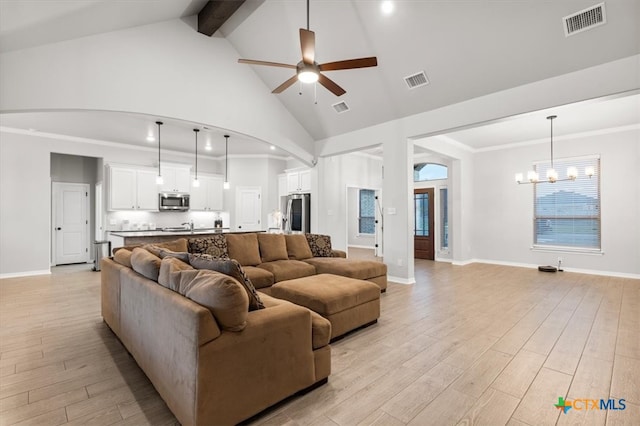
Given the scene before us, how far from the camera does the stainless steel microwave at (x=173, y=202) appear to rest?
7.98m

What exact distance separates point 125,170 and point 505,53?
8.13 meters

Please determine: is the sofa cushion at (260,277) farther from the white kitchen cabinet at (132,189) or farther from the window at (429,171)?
the window at (429,171)

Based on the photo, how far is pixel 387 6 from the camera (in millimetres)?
3877

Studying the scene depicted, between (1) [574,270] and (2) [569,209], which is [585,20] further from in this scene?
(1) [574,270]

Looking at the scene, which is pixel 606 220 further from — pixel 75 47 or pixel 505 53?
pixel 75 47

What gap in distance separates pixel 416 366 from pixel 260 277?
224cm

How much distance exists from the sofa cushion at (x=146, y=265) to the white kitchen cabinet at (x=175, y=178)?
6.06m

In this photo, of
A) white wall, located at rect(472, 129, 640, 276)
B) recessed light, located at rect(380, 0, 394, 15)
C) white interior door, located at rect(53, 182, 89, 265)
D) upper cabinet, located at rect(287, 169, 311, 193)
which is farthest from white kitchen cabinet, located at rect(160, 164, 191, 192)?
white wall, located at rect(472, 129, 640, 276)

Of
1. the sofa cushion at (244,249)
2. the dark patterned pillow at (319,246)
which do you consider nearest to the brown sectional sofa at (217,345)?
the sofa cushion at (244,249)

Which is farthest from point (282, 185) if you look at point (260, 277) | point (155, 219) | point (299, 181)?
point (260, 277)

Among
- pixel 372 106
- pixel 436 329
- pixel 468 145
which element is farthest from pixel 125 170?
pixel 468 145

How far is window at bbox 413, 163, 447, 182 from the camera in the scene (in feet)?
27.7

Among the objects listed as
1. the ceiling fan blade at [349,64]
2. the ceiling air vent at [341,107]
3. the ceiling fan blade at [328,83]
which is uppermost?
the ceiling air vent at [341,107]

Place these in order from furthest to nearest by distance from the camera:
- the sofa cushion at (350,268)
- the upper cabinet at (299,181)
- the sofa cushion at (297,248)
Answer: the upper cabinet at (299,181)
the sofa cushion at (297,248)
the sofa cushion at (350,268)
